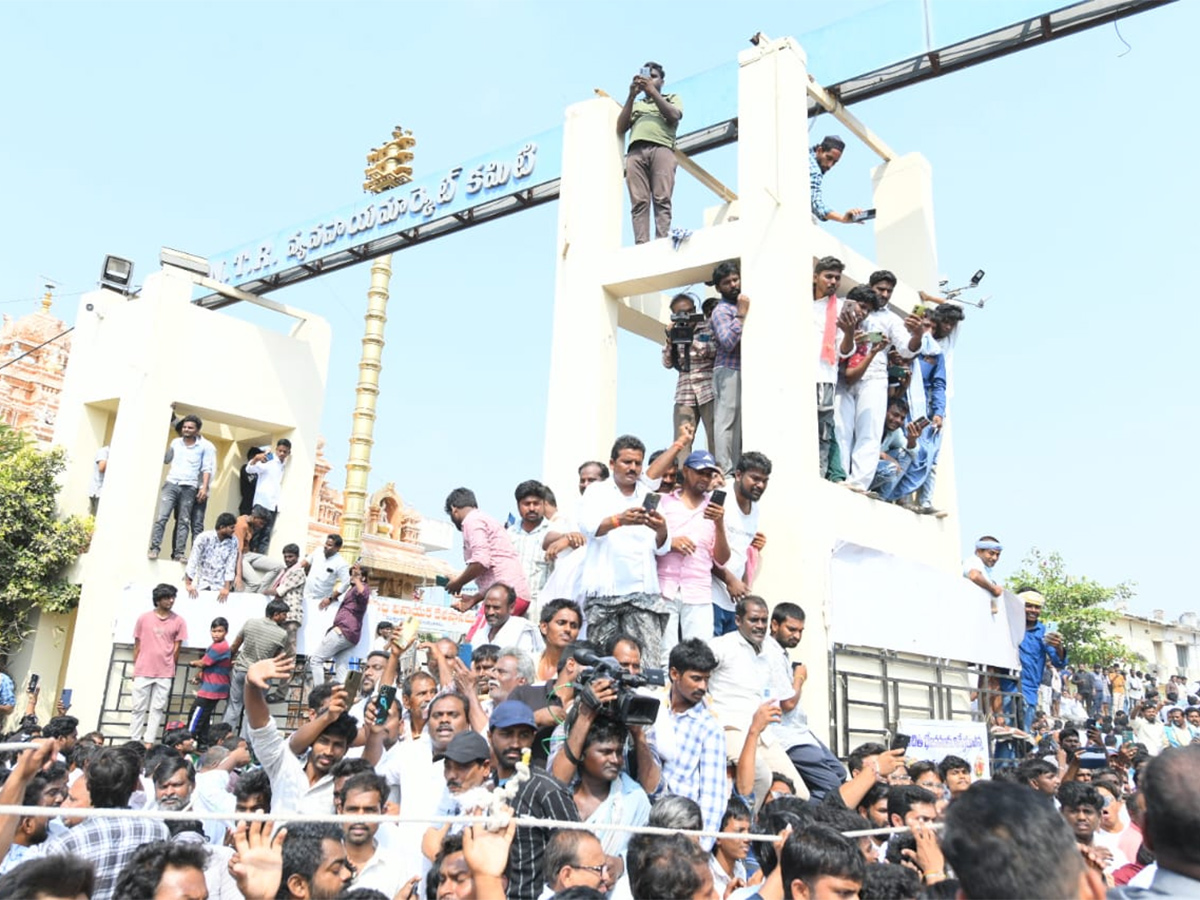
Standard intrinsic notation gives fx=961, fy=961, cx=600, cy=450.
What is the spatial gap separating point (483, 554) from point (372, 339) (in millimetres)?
19149

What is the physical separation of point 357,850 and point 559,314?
6.02m

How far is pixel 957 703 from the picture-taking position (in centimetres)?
816

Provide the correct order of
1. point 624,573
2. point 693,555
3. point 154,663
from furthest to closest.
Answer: point 154,663 → point 693,555 → point 624,573

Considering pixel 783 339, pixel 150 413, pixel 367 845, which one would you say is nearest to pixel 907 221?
pixel 783 339

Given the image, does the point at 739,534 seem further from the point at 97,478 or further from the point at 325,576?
the point at 97,478

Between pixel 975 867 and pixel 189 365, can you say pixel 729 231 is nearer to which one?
pixel 975 867

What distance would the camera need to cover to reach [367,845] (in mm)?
3625

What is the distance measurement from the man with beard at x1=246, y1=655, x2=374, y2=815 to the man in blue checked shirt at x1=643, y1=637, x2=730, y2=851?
1375mm

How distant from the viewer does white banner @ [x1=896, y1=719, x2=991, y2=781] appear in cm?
645

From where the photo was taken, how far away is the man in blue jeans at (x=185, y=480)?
11539mm

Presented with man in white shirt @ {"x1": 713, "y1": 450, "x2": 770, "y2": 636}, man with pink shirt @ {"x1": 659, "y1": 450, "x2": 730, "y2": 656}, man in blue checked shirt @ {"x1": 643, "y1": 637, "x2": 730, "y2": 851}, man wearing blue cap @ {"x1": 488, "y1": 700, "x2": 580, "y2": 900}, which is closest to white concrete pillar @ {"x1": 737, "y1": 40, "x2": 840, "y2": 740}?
man in white shirt @ {"x1": 713, "y1": 450, "x2": 770, "y2": 636}

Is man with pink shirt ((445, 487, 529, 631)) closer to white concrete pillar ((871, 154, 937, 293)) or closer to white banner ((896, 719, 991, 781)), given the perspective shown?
white banner ((896, 719, 991, 781))

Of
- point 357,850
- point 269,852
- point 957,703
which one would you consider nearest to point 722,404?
point 957,703

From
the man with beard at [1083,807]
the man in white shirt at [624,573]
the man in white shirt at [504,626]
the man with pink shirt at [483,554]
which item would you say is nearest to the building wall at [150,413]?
the man with pink shirt at [483,554]
